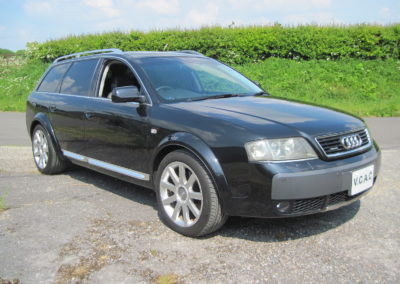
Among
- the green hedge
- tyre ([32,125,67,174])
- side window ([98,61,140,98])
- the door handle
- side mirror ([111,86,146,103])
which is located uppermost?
the green hedge

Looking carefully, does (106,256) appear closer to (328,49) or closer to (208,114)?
(208,114)

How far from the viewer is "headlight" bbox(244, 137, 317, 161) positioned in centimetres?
331

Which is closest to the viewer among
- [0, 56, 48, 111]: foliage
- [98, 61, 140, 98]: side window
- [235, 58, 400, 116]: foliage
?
[98, 61, 140, 98]: side window

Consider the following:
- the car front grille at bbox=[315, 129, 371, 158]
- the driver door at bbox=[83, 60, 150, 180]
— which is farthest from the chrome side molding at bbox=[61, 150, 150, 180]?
the car front grille at bbox=[315, 129, 371, 158]

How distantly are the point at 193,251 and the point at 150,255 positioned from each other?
0.34 metres

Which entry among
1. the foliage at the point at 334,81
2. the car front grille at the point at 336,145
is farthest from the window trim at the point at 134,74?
the foliage at the point at 334,81

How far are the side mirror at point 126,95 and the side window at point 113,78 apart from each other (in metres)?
0.66

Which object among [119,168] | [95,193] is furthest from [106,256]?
[95,193]

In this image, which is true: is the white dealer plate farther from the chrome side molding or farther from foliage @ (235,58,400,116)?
foliage @ (235,58,400,116)

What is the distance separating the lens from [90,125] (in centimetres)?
496

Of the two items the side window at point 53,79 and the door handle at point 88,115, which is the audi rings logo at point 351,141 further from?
the side window at point 53,79

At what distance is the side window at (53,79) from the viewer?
6.07 m

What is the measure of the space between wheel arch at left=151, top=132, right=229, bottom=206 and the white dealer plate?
103 cm

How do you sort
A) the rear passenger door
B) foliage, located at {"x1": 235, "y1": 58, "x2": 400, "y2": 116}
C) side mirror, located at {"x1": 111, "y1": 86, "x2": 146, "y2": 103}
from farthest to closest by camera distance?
foliage, located at {"x1": 235, "y1": 58, "x2": 400, "y2": 116} < the rear passenger door < side mirror, located at {"x1": 111, "y1": 86, "x2": 146, "y2": 103}
